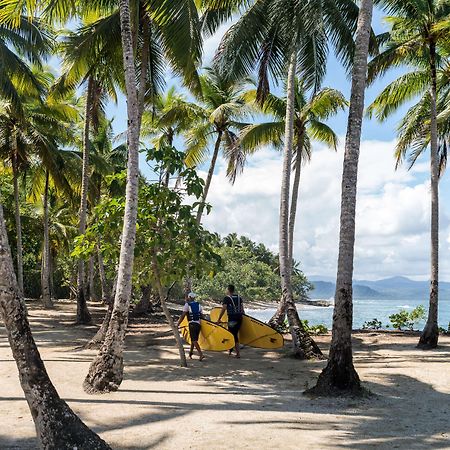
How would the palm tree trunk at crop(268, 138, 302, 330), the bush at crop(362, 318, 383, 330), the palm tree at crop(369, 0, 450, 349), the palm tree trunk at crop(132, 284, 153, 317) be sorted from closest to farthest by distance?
the palm tree at crop(369, 0, 450, 349), the palm tree trunk at crop(268, 138, 302, 330), the bush at crop(362, 318, 383, 330), the palm tree trunk at crop(132, 284, 153, 317)

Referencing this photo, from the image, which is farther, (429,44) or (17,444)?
(429,44)

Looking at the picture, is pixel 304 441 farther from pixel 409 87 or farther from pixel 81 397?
pixel 409 87

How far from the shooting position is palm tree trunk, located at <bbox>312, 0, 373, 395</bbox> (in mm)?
8539

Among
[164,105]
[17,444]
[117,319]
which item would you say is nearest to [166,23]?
[117,319]

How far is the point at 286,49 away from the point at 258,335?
7.24m

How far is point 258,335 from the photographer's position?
13.5m

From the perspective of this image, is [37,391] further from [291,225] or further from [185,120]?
[185,120]

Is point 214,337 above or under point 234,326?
under

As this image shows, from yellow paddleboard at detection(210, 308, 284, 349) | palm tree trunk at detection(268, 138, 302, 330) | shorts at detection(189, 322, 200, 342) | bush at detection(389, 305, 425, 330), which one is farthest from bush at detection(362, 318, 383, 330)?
shorts at detection(189, 322, 200, 342)

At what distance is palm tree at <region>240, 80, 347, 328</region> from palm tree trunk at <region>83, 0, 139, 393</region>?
793cm

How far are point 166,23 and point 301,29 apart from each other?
340cm

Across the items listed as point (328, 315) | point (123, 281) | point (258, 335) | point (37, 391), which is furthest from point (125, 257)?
point (328, 315)

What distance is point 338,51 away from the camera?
12891 mm

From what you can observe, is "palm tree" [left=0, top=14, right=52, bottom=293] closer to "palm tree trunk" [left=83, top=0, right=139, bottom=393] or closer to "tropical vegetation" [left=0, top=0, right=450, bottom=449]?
"tropical vegetation" [left=0, top=0, right=450, bottom=449]
